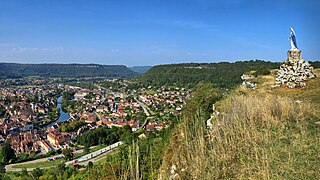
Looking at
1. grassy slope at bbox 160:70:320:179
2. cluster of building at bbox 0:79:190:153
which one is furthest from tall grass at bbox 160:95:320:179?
cluster of building at bbox 0:79:190:153

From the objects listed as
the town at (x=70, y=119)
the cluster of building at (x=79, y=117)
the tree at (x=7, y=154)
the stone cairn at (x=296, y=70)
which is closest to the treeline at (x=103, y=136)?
the town at (x=70, y=119)

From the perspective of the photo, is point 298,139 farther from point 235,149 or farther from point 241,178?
point 241,178

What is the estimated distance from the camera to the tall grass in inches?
120

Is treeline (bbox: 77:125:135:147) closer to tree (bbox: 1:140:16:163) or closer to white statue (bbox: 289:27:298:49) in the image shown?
tree (bbox: 1:140:16:163)

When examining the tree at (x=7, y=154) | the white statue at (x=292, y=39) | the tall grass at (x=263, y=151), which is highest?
the white statue at (x=292, y=39)

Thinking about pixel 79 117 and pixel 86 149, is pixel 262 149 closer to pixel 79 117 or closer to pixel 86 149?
pixel 86 149

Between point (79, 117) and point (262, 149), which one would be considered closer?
point (262, 149)

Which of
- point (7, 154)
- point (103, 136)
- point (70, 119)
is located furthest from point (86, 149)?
point (70, 119)

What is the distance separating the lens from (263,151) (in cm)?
323

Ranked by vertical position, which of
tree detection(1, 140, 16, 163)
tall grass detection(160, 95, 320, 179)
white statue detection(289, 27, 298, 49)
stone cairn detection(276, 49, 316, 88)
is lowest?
tree detection(1, 140, 16, 163)

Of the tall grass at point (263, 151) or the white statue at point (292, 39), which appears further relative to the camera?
the white statue at point (292, 39)

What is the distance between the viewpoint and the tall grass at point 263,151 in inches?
120

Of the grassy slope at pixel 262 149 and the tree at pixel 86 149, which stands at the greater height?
the grassy slope at pixel 262 149

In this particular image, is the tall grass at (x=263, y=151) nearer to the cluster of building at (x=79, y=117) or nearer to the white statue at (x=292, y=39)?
the white statue at (x=292, y=39)
